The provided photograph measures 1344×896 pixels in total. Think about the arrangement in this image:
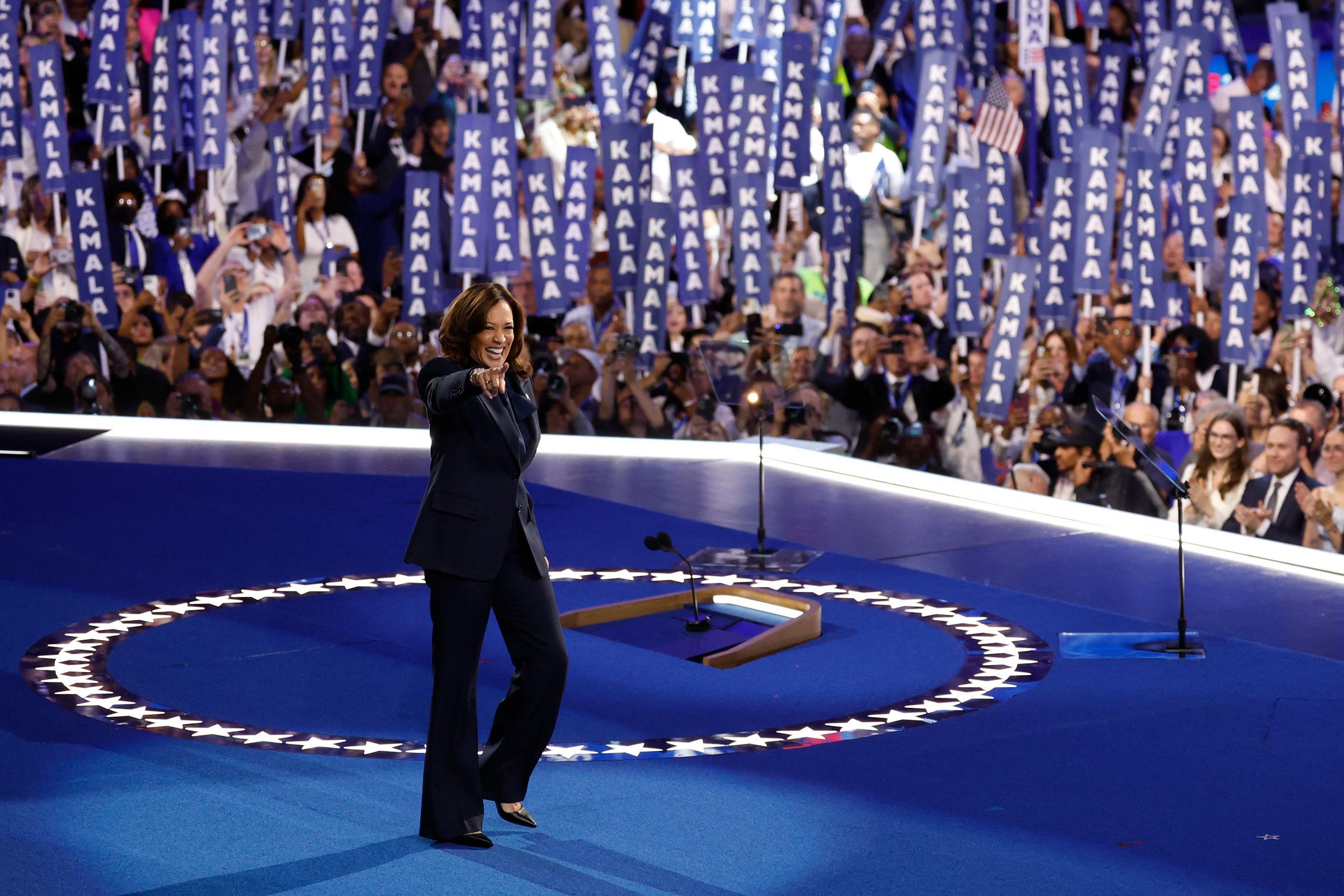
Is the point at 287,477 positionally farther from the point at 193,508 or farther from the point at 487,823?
the point at 487,823

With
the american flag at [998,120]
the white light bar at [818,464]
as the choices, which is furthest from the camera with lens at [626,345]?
the american flag at [998,120]

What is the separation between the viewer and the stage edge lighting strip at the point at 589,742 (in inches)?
205

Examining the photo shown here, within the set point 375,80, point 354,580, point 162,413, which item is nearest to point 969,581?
point 354,580

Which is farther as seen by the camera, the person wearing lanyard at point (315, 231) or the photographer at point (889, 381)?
the person wearing lanyard at point (315, 231)

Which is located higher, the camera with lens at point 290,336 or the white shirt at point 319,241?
the white shirt at point 319,241

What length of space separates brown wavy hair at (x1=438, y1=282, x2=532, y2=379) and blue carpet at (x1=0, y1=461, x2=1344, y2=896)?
1147mm

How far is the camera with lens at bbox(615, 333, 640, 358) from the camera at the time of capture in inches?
437

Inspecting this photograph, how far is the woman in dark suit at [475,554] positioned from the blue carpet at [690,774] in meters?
0.23

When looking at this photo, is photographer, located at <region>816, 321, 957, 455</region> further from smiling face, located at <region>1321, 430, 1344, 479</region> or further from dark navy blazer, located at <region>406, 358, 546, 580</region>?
dark navy blazer, located at <region>406, 358, 546, 580</region>

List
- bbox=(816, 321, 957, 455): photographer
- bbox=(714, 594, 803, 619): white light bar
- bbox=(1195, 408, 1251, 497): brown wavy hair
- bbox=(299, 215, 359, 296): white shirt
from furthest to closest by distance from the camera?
1. bbox=(299, 215, 359, 296): white shirt
2. bbox=(816, 321, 957, 455): photographer
3. bbox=(1195, 408, 1251, 497): brown wavy hair
4. bbox=(714, 594, 803, 619): white light bar

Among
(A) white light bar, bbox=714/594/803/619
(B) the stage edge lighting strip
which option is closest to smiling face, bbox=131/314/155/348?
(B) the stage edge lighting strip

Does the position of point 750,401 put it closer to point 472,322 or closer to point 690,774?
point 690,774

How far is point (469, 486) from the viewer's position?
4254mm

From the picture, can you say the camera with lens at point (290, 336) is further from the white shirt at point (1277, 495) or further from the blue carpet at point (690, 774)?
the white shirt at point (1277, 495)
